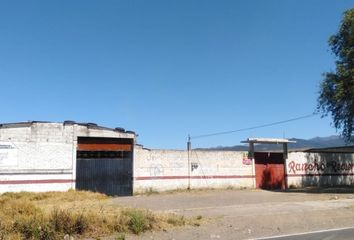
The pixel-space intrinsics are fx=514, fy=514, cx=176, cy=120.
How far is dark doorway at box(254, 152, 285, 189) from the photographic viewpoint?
3953 centimetres

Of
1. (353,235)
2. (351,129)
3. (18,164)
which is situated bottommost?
(353,235)

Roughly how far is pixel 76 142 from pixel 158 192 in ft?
21.4

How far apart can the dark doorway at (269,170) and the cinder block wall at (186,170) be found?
1026 mm

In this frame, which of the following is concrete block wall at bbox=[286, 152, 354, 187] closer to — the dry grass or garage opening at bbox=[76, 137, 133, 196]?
garage opening at bbox=[76, 137, 133, 196]

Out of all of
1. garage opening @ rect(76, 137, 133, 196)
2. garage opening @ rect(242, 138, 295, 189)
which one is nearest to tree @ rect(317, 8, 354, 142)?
garage opening @ rect(242, 138, 295, 189)


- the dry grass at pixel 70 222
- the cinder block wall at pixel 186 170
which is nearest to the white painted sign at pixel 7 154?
the cinder block wall at pixel 186 170

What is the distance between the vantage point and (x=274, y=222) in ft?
56.2

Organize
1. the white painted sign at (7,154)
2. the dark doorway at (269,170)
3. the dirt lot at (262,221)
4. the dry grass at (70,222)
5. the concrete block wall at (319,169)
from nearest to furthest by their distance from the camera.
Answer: the dry grass at (70,222) < the dirt lot at (262,221) < the white painted sign at (7,154) < the dark doorway at (269,170) < the concrete block wall at (319,169)

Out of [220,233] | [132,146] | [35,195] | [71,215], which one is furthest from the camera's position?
[132,146]

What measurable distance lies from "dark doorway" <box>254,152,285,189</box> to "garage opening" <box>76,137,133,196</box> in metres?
11.3

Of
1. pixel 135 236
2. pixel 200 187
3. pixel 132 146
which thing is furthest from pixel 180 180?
pixel 135 236

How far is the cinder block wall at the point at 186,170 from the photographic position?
110 feet

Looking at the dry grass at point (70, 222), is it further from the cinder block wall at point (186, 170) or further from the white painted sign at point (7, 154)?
the cinder block wall at point (186, 170)

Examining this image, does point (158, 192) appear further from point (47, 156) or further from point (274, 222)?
point (274, 222)
